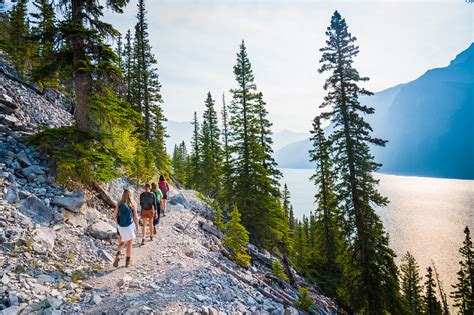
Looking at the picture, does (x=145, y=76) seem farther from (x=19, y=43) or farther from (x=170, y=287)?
(x=170, y=287)

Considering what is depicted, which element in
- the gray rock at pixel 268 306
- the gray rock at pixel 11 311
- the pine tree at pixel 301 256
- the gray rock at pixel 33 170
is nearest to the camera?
the gray rock at pixel 11 311

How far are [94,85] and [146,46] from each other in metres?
19.5

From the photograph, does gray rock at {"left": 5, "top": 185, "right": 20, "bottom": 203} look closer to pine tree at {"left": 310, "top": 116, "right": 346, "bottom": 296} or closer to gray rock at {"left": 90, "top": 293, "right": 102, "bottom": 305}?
gray rock at {"left": 90, "top": 293, "right": 102, "bottom": 305}

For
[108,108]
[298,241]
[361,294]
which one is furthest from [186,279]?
[298,241]

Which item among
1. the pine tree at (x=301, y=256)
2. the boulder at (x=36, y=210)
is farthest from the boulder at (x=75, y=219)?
the pine tree at (x=301, y=256)

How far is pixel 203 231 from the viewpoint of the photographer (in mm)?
14820

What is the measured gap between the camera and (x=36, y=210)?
7.40 meters

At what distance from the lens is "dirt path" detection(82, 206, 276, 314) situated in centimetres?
551

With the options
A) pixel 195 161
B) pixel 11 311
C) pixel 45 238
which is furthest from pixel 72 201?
pixel 195 161

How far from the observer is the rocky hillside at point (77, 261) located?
17.5ft

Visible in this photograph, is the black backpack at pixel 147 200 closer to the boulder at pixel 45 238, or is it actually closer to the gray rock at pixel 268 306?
the boulder at pixel 45 238

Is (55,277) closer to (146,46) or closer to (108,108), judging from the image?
(108,108)

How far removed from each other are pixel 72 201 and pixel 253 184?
13.8m

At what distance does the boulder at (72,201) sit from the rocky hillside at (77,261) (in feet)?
0.10
